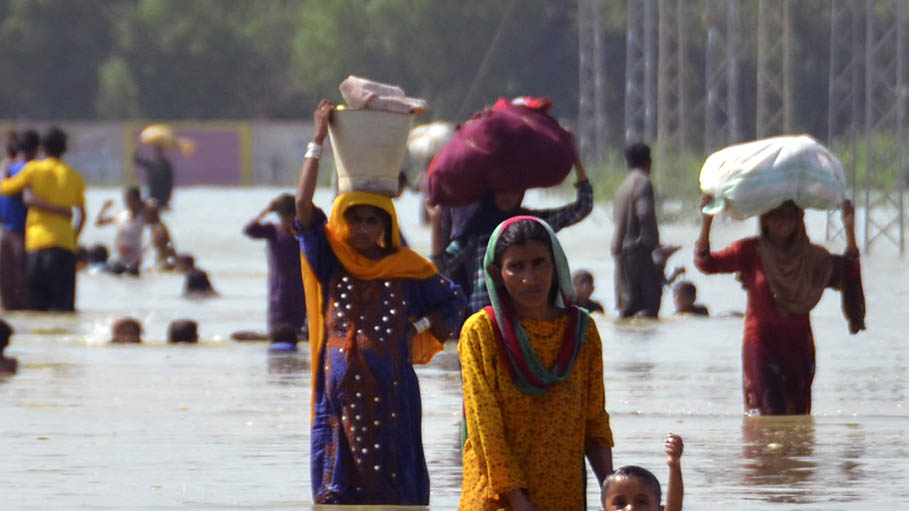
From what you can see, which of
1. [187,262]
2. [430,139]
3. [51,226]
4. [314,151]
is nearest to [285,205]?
[51,226]

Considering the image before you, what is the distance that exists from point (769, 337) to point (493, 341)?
4447mm

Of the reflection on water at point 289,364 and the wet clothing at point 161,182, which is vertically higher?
the wet clothing at point 161,182

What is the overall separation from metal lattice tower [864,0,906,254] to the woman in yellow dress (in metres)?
22.4

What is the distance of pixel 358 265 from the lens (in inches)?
280

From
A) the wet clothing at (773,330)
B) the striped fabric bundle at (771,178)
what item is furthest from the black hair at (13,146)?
the wet clothing at (773,330)

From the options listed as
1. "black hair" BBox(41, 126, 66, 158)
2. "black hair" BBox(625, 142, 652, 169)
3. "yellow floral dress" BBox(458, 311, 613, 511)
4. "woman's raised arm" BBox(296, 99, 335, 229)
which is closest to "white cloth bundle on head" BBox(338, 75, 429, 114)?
"woman's raised arm" BBox(296, 99, 335, 229)

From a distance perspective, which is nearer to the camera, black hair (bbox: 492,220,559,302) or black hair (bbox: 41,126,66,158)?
black hair (bbox: 492,220,559,302)

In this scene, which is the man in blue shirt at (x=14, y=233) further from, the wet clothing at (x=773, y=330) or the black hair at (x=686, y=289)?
the wet clothing at (x=773, y=330)

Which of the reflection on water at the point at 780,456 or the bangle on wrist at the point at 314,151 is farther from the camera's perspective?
the reflection on water at the point at 780,456

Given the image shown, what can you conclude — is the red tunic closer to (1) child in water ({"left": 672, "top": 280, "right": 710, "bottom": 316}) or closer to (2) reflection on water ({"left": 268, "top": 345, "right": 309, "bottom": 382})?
(2) reflection on water ({"left": 268, "top": 345, "right": 309, "bottom": 382})

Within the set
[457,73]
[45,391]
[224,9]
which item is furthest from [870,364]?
[224,9]

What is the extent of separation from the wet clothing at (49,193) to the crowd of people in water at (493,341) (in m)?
8.79

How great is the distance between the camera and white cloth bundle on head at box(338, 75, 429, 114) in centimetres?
745

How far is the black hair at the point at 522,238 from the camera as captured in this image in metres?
5.62
